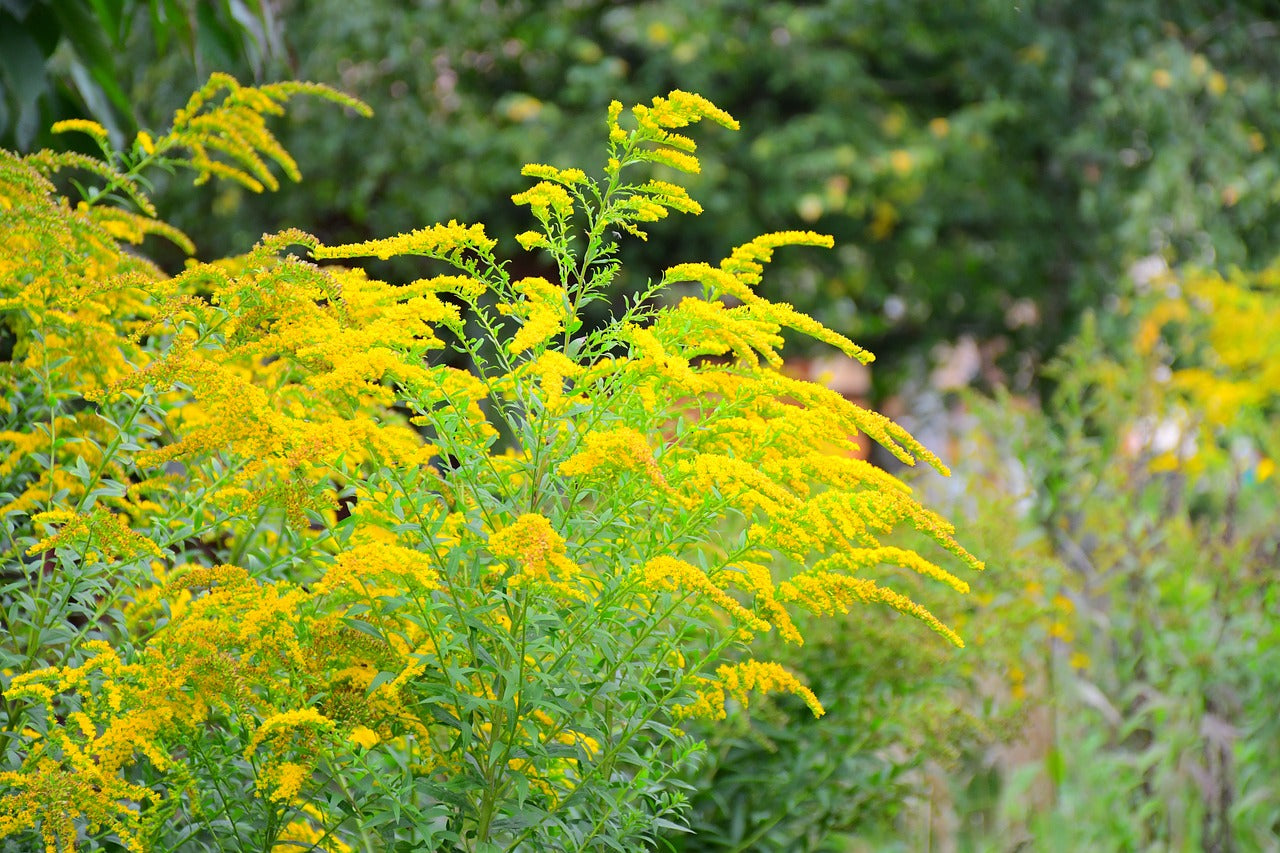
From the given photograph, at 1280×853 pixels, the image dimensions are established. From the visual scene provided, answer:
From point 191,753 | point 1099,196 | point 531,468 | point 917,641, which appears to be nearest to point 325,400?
point 531,468

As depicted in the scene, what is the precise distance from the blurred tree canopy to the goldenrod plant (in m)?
6.49

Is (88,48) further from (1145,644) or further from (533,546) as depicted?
(1145,644)

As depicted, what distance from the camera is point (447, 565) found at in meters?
1.88

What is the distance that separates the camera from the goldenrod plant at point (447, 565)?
1.86 meters

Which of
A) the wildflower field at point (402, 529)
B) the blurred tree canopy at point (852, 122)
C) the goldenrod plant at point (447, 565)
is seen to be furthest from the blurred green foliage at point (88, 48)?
the blurred tree canopy at point (852, 122)

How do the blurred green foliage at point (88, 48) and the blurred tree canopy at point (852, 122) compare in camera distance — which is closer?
the blurred green foliage at point (88, 48)

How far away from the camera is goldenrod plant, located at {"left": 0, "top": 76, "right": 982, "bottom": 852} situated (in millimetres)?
1857

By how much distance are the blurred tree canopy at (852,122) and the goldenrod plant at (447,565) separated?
6486 mm

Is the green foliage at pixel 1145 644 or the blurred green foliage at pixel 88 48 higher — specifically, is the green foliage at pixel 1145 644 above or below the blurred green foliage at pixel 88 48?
below

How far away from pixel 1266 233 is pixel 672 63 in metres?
4.04

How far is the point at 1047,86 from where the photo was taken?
889 centimetres

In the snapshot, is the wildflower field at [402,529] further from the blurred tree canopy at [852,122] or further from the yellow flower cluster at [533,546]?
the blurred tree canopy at [852,122]

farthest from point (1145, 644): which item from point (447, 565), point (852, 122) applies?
point (852, 122)

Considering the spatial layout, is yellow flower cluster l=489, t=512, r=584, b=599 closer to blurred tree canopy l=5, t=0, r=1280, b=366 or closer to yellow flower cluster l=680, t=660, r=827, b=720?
yellow flower cluster l=680, t=660, r=827, b=720
